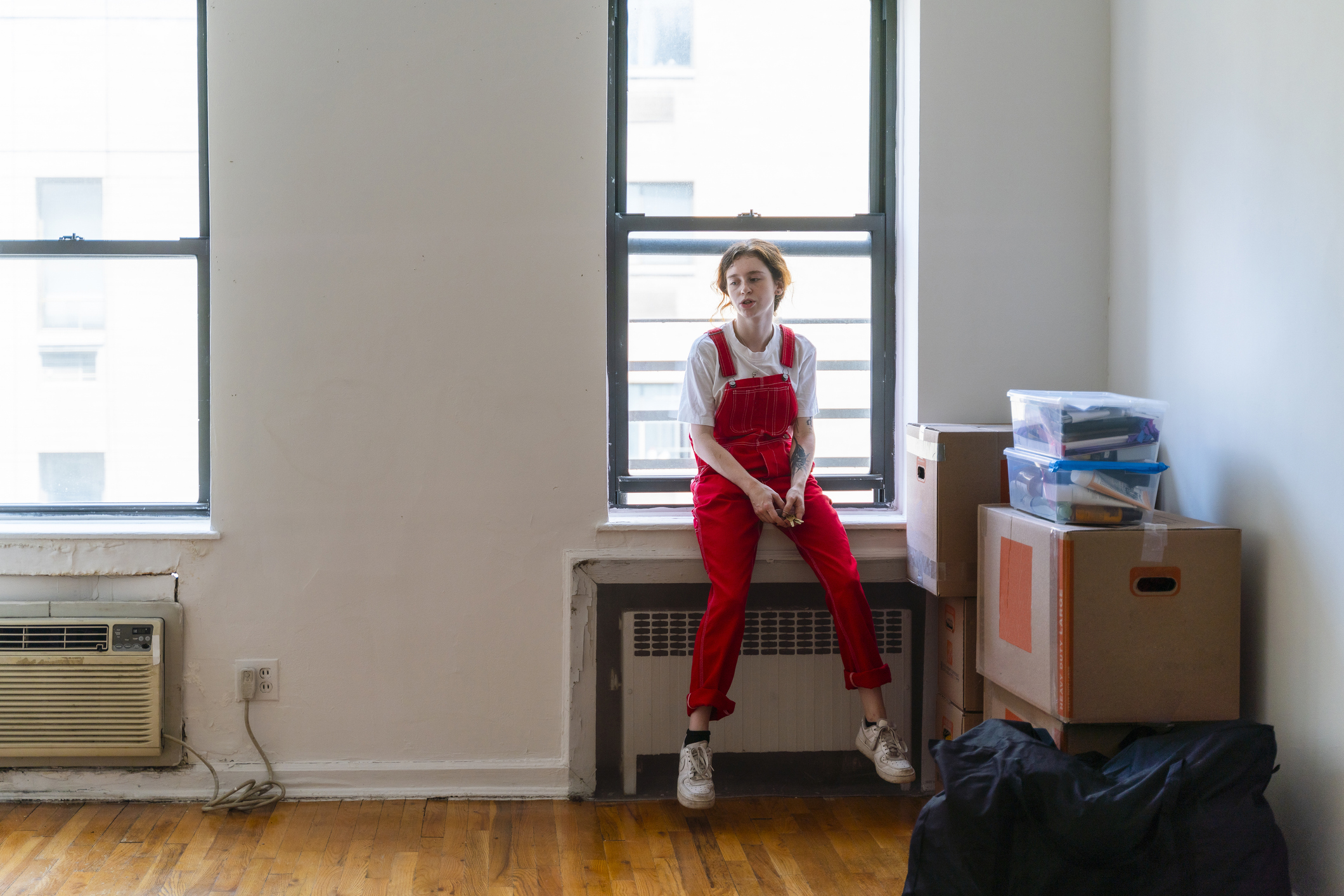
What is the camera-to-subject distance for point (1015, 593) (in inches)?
77.8

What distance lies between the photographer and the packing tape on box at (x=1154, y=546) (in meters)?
1.78

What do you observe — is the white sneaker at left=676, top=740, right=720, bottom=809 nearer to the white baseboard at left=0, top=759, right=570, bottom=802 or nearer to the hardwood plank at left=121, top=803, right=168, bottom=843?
the white baseboard at left=0, top=759, right=570, bottom=802

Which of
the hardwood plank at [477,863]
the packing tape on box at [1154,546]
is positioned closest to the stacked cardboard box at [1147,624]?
the packing tape on box at [1154,546]

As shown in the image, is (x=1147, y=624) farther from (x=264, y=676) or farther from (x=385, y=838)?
(x=264, y=676)

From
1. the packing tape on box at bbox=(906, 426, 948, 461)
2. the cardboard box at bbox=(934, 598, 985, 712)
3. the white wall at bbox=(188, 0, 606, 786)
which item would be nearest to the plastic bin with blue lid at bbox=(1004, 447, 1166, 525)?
the packing tape on box at bbox=(906, 426, 948, 461)

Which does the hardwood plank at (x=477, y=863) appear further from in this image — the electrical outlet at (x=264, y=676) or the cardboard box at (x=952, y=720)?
the cardboard box at (x=952, y=720)

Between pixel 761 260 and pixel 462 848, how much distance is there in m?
1.65

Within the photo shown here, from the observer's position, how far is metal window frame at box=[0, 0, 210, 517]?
2547 millimetres

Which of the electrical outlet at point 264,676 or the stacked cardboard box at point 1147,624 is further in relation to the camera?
the electrical outlet at point 264,676

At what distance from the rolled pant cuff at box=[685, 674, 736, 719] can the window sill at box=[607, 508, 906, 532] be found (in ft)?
1.40

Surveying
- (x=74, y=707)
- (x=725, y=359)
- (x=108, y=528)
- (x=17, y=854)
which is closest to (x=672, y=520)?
(x=725, y=359)

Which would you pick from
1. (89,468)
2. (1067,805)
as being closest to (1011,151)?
(1067,805)

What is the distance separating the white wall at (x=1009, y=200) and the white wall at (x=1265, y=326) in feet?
0.57

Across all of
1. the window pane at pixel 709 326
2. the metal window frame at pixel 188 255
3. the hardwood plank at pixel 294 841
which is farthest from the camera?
the window pane at pixel 709 326
